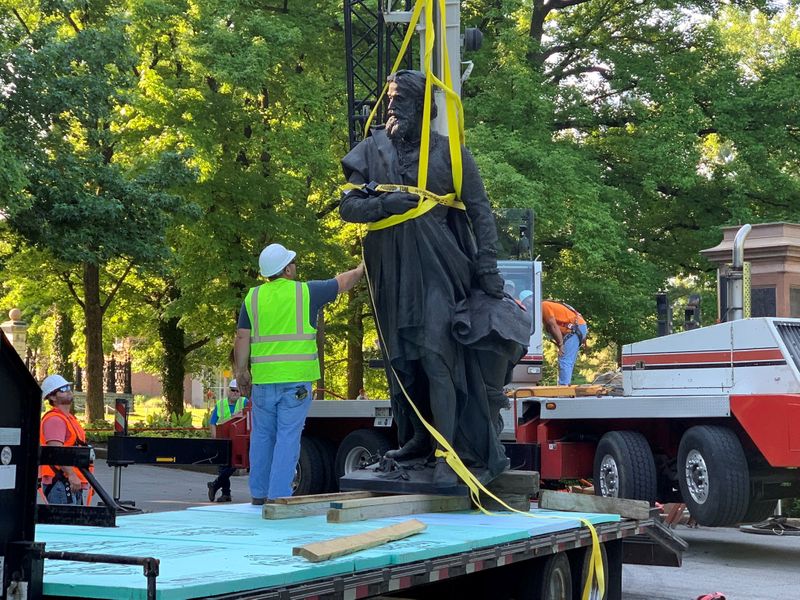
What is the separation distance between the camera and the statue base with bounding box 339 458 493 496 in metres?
8.00

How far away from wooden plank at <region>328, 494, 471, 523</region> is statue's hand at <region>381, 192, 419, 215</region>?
169 centimetres

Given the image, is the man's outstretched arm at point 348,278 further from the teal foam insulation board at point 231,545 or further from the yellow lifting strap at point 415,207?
A: the teal foam insulation board at point 231,545

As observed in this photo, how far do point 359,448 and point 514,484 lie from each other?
7.05 metres

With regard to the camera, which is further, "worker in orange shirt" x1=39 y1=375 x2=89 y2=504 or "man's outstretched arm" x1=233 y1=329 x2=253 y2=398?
"worker in orange shirt" x1=39 y1=375 x2=89 y2=504

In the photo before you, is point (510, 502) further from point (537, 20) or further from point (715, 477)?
point (537, 20)

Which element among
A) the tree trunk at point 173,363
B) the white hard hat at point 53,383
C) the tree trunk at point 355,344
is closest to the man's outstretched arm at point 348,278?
the white hard hat at point 53,383

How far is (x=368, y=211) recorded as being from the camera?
26.8 feet

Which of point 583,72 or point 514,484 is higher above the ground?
point 583,72

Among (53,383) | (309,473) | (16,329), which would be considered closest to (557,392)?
(309,473)

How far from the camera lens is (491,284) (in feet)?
27.0

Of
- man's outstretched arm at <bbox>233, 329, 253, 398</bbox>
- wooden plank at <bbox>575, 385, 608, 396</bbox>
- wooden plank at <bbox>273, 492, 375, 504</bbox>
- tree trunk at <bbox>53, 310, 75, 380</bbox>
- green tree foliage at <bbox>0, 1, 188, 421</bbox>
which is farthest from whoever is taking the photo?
tree trunk at <bbox>53, 310, 75, 380</bbox>

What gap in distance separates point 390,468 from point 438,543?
2.43 meters

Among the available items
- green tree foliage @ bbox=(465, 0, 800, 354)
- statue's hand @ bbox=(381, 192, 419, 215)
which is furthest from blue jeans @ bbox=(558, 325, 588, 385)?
statue's hand @ bbox=(381, 192, 419, 215)

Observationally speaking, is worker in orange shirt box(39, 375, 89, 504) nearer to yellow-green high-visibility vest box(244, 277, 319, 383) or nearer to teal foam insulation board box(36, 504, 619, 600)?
yellow-green high-visibility vest box(244, 277, 319, 383)
